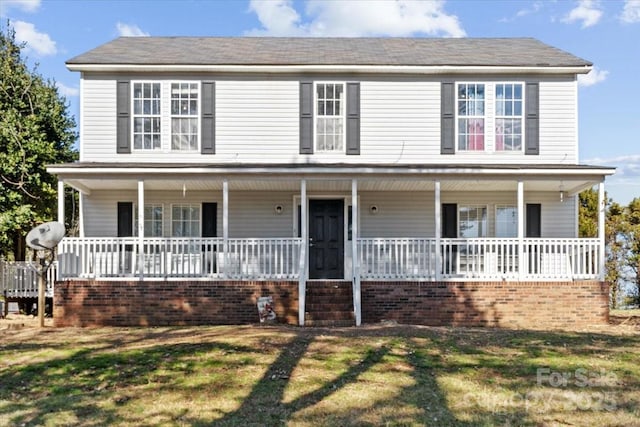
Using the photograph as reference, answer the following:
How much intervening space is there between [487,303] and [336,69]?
6.34 m

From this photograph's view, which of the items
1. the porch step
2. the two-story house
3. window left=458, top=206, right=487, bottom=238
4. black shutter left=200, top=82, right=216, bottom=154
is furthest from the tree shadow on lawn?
window left=458, top=206, right=487, bottom=238

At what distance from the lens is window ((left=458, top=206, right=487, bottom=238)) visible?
553 inches

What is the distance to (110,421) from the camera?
17.8ft

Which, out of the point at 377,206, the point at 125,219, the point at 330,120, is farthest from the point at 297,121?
the point at 125,219

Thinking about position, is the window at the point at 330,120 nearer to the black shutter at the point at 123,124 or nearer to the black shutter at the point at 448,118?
the black shutter at the point at 448,118

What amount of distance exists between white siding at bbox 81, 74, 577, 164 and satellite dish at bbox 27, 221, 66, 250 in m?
2.46

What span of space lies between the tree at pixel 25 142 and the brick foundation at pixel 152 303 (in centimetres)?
530

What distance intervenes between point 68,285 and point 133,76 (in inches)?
203

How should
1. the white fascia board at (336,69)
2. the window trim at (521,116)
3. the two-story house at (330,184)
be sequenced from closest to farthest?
the two-story house at (330,184) → the white fascia board at (336,69) → the window trim at (521,116)

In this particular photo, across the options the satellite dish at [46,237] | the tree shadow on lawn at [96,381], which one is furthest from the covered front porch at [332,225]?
the tree shadow on lawn at [96,381]

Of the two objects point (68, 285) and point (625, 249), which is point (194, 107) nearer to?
point (68, 285)

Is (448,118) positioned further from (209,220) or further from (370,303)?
(209,220)

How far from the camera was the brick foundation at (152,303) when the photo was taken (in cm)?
1154

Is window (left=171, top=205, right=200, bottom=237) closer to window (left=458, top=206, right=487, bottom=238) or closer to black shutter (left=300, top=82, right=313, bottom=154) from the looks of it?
black shutter (left=300, top=82, right=313, bottom=154)
